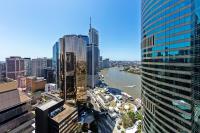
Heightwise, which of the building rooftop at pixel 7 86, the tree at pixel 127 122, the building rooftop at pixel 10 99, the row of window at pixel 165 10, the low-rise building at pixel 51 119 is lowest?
the tree at pixel 127 122

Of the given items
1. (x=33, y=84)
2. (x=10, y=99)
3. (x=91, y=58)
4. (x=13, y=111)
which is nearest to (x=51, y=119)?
(x=13, y=111)

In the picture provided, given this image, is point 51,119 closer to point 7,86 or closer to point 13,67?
point 7,86

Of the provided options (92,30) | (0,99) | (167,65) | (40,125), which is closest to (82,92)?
(40,125)

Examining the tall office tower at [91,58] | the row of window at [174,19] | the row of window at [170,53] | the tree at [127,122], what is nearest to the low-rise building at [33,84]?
the tall office tower at [91,58]

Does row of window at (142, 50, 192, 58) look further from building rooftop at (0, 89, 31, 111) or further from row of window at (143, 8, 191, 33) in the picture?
building rooftop at (0, 89, 31, 111)

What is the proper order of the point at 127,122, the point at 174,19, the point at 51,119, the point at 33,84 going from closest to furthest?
1. the point at 174,19
2. the point at 51,119
3. the point at 127,122
4. the point at 33,84

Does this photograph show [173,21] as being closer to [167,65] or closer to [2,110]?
[167,65]

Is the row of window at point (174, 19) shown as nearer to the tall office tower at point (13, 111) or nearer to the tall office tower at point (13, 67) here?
the tall office tower at point (13, 111)
